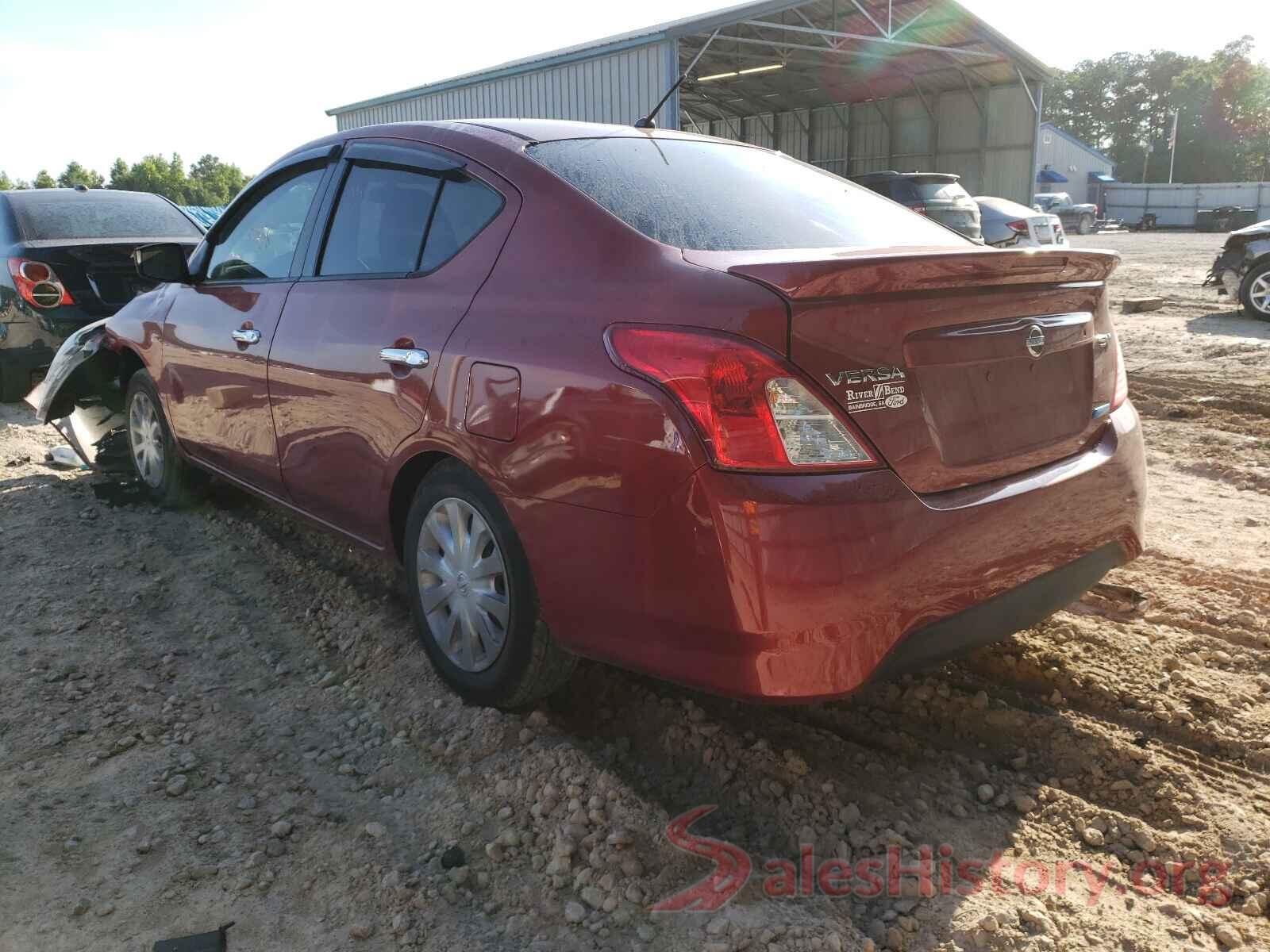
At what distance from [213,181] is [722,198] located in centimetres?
8754

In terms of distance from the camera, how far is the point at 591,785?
2584 millimetres

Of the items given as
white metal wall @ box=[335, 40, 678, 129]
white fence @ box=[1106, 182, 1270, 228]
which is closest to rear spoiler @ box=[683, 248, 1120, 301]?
white metal wall @ box=[335, 40, 678, 129]

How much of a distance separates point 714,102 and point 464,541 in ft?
87.8

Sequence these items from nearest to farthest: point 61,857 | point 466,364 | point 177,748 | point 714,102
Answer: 1. point 61,857
2. point 466,364
3. point 177,748
4. point 714,102

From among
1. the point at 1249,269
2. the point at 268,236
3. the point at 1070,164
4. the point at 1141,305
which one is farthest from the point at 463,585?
the point at 1070,164

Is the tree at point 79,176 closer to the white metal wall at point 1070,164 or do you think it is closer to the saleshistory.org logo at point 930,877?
the white metal wall at point 1070,164

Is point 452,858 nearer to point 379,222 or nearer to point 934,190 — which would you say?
point 379,222

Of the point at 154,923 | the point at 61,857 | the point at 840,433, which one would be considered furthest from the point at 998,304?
the point at 61,857

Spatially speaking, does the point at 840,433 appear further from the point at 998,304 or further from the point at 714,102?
the point at 714,102

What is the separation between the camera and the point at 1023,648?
10.5 feet

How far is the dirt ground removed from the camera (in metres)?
2.16

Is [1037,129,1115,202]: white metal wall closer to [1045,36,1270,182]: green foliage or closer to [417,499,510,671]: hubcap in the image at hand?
[1045,36,1270,182]: green foliage

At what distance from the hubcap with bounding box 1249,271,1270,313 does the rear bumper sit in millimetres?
10127

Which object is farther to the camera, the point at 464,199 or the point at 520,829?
the point at 464,199
